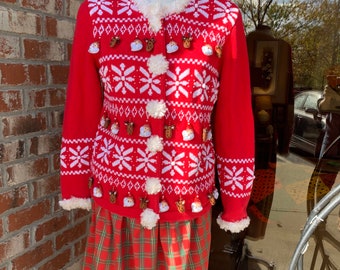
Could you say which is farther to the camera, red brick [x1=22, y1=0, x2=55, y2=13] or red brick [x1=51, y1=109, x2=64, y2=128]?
red brick [x1=51, y1=109, x2=64, y2=128]

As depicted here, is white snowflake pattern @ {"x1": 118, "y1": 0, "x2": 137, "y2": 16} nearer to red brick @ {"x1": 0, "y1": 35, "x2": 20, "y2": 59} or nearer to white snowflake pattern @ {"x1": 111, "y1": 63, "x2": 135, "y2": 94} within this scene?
white snowflake pattern @ {"x1": 111, "y1": 63, "x2": 135, "y2": 94}

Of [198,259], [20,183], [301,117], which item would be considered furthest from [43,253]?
[301,117]

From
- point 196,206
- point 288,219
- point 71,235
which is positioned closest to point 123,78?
point 196,206

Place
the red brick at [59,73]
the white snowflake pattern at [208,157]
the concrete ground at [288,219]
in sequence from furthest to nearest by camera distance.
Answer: the concrete ground at [288,219]
the red brick at [59,73]
the white snowflake pattern at [208,157]

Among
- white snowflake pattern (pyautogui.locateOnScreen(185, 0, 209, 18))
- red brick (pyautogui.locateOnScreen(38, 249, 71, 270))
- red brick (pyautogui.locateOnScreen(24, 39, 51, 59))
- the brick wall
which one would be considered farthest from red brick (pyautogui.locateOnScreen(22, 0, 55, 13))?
red brick (pyautogui.locateOnScreen(38, 249, 71, 270))

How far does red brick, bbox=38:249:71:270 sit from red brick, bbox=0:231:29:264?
15 centimetres

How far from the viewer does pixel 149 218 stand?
3.59 ft

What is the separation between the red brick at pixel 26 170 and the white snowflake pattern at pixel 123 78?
502 mm

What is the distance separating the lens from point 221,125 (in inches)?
47.4

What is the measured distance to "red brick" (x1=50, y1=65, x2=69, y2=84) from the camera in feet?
4.89

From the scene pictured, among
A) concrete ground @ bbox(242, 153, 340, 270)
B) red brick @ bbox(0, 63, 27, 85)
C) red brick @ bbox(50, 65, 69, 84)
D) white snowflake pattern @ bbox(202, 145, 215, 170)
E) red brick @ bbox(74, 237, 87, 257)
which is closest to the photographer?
white snowflake pattern @ bbox(202, 145, 215, 170)

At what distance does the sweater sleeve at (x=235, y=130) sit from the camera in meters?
1.15

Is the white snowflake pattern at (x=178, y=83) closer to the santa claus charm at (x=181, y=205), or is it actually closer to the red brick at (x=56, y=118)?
the santa claus charm at (x=181, y=205)

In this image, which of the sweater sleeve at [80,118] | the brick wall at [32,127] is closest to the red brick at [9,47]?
the brick wall at [32,127]
